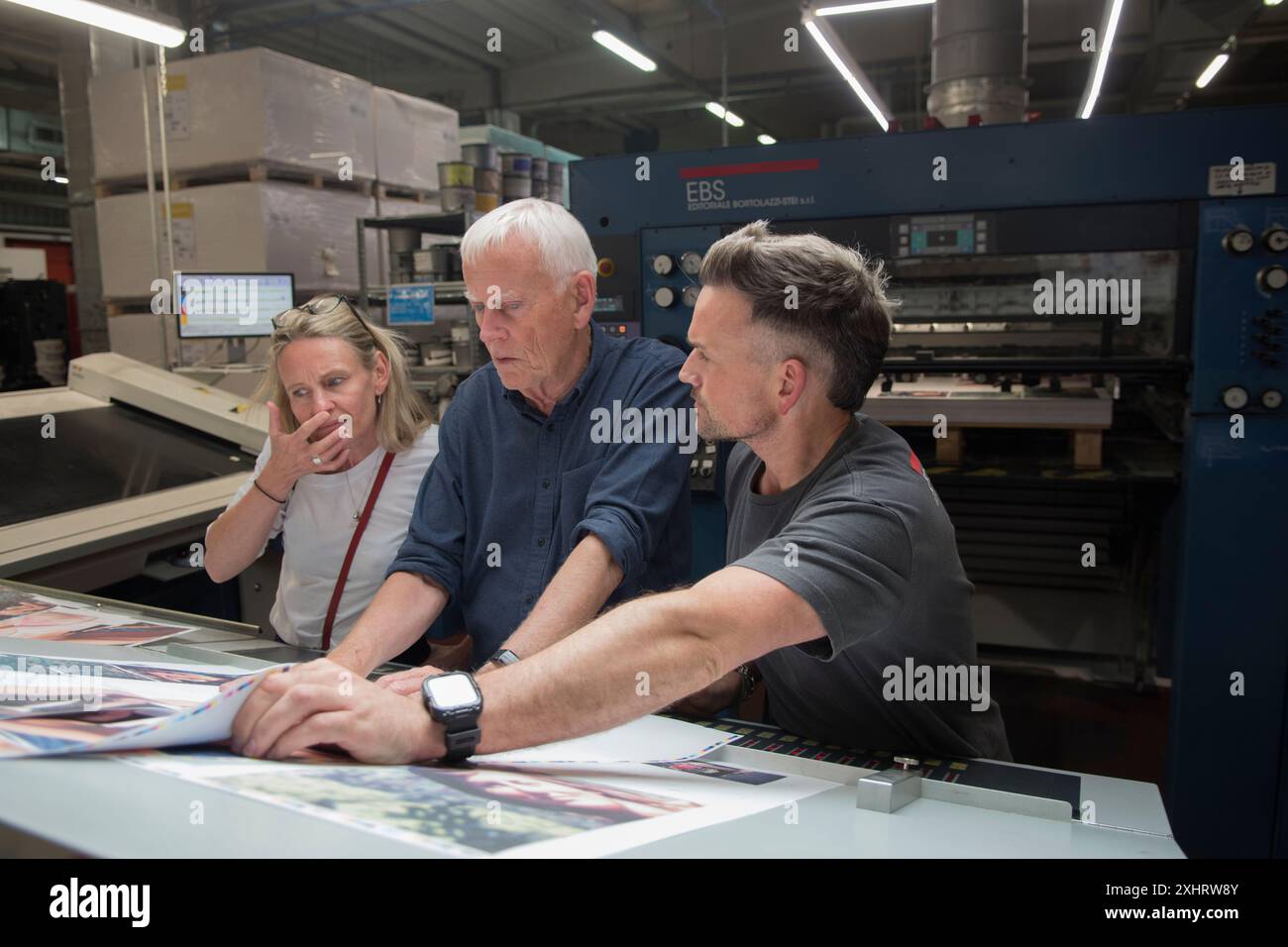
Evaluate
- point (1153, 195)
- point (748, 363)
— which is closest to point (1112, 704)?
point (1153, 195)

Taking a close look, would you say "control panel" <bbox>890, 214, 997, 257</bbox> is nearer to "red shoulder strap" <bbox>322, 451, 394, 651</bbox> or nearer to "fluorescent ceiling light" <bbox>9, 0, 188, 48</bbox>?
"red shoulder strap" <bbox>322, 451, 394, 651</bbox>

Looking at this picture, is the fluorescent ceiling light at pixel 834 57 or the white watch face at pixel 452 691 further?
the fluorescent ceiling light at pixel 834 57

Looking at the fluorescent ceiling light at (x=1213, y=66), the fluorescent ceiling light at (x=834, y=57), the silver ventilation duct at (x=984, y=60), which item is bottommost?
the silver ventilation duct at (x=984, y=60)

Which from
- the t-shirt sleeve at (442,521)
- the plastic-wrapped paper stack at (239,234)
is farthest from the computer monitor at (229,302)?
the t-shirt sleeve at (442,521)

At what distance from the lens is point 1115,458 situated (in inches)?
135

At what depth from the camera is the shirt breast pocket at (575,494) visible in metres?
1.87

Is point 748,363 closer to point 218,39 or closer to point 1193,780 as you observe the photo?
point 1193,780

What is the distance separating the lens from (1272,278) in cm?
258

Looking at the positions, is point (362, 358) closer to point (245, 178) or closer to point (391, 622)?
point (391, 622)

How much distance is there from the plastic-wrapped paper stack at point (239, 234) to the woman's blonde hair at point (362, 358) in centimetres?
346

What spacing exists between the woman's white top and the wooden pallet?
3.86 meters

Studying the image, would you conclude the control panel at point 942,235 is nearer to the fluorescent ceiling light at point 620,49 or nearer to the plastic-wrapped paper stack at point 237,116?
the plastic-wrapped paper stack at point 237,116
